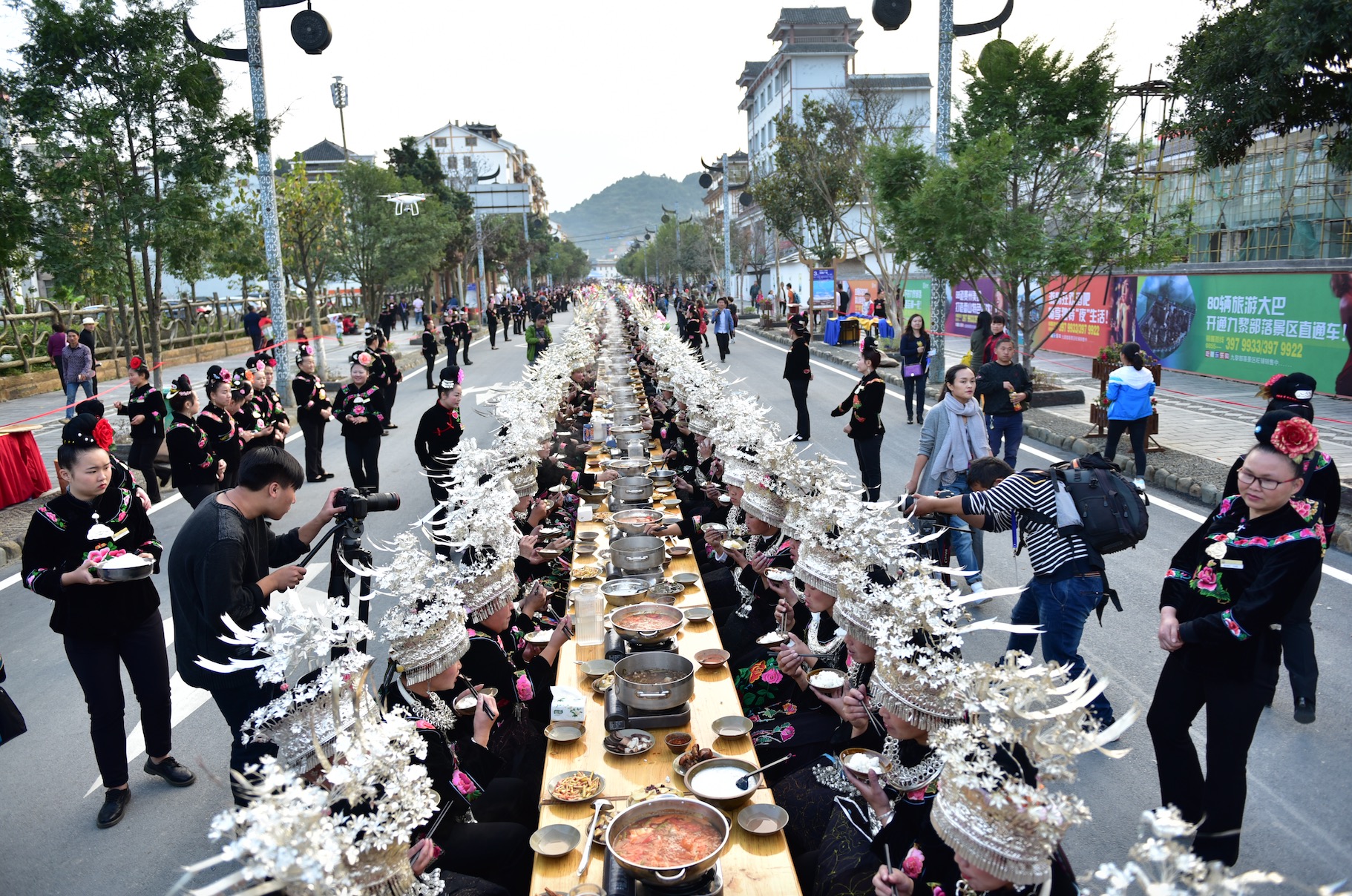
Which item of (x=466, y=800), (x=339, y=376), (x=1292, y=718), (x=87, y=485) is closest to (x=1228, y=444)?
(x=1292, y=718)

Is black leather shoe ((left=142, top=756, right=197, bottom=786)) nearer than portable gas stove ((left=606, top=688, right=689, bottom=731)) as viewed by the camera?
No

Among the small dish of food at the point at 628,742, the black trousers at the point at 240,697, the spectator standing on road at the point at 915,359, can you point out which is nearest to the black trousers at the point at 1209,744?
the small dish of food at the point at 628,742

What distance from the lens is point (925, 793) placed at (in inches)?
121

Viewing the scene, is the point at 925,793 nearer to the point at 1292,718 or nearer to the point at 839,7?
the point at 1292,718

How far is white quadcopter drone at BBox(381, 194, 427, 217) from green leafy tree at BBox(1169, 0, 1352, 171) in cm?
2347

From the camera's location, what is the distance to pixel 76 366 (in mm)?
16625

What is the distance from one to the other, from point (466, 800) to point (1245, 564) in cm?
337

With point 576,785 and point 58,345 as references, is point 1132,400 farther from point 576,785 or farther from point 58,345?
point 58,345

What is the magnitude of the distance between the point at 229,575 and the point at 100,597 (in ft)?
4.32

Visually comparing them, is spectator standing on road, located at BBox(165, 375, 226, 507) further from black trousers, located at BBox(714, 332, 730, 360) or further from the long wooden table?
black trousers, located at BBox(714, 332, 730, 360)

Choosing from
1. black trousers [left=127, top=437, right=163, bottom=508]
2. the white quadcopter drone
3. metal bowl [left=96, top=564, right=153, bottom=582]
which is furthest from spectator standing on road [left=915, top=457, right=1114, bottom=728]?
the white quadcopter drone

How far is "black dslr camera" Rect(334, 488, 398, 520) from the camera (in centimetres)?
394

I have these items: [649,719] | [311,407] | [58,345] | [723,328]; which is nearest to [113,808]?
[649,719]

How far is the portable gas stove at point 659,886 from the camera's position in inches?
108
